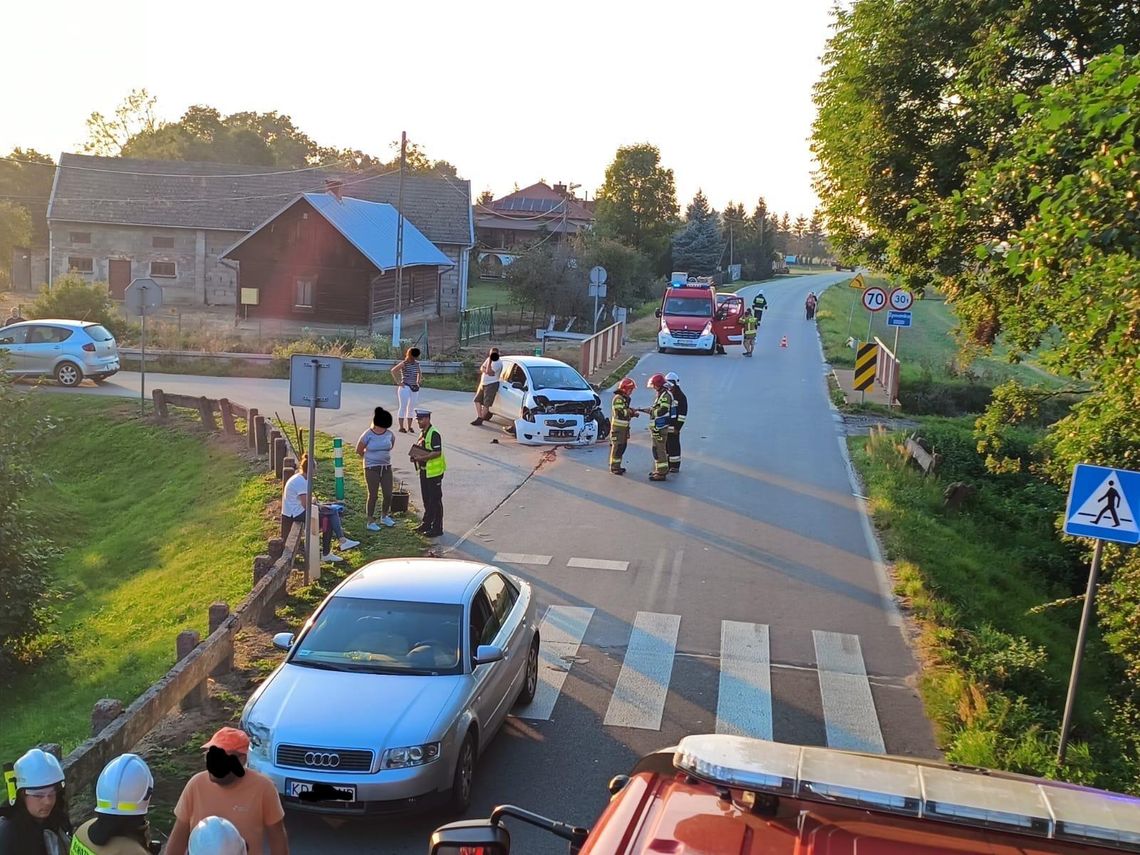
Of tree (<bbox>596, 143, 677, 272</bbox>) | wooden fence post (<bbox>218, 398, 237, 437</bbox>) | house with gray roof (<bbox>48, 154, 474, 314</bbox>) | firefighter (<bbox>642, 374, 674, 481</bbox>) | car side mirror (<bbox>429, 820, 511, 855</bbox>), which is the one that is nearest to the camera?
car side mirror (<bbox>429, 820, 511, 855</bbox>)

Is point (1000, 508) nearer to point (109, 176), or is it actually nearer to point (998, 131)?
point (998, 131)

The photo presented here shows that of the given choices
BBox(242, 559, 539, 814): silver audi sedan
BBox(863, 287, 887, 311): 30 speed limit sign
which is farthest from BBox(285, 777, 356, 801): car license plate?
BBox(863, 287, 887, 311): 30 speed limit sign

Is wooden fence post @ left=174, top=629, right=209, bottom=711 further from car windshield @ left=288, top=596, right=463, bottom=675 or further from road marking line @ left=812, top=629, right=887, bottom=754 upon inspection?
road marking line @ left=812, top=629, right=887, bottom=754

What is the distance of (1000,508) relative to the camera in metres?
20.5

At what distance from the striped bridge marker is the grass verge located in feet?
11.5

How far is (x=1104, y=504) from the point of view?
888 centimetres

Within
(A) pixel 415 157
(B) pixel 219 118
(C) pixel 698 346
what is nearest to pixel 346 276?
(C) pixel 698 346

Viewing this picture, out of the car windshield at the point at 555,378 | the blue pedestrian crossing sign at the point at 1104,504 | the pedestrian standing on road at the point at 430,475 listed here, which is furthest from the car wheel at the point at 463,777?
the car windshield at the point at 555,378

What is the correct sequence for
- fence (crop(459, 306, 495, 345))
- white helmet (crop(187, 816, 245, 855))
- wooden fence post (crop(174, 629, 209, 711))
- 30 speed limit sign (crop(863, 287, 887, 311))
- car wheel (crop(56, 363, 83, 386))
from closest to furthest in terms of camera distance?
white helmet (crop(187, 816, 245, 855)) → wooden fence post (crop(174, 629, 209, 711)) → car wheel (crop(56, 363, 83, 386)) → 30 speed limit sign (crop(863, 287, 887, 311)) → fence (crop(459, 306, 495, 345))

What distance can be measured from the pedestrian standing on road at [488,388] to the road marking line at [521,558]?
9.44 m

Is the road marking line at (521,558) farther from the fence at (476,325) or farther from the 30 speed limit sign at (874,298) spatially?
the fence at (476,325)

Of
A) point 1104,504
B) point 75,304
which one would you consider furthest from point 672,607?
point 75,304

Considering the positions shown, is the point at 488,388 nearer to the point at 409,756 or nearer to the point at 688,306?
the point at 409,756

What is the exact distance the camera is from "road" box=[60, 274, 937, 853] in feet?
28.8
